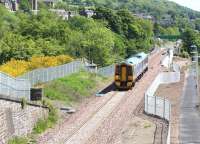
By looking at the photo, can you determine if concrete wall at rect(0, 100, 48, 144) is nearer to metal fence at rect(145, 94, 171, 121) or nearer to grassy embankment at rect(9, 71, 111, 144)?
grassy embankment at rect(9, 71, 111, 144)

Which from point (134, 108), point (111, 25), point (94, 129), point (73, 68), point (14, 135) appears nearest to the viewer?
point (14, 135)

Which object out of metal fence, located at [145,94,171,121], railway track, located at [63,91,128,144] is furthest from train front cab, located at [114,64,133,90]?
metal fence, located at [145,94,171,121]

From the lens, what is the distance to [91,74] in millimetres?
70375

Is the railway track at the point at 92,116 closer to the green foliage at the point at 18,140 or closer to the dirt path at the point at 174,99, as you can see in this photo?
the green foliage at the point at 18,140

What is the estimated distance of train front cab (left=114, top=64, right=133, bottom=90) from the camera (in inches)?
2376

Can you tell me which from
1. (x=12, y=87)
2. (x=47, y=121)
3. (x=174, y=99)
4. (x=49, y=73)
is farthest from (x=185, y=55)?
(x=12, y=87)

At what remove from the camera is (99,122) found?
39.9m

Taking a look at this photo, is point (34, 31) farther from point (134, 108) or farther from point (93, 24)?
point (134, 108)

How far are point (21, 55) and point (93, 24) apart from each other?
36375 mm

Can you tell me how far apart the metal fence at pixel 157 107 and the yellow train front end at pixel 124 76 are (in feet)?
46.3

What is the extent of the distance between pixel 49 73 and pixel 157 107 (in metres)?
13.8

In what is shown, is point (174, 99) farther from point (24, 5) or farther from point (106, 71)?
point (24, 5)

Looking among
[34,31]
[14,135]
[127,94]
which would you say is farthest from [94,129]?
[34,31]

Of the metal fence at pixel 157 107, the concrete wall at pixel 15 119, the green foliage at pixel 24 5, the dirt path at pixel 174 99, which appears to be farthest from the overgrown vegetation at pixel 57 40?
the green foliage at pixel 24 5
